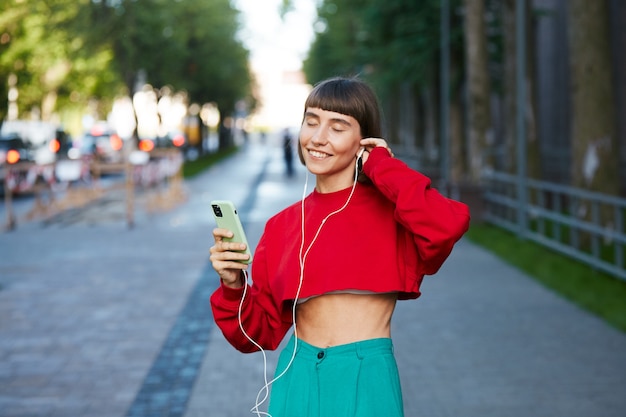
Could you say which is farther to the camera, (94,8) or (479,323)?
(94,8)

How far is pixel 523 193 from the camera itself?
54.9 feet

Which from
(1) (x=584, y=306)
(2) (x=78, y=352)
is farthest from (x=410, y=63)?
(2) (x=78, y=352)

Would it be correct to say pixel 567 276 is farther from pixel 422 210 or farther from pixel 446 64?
pixel 446 64

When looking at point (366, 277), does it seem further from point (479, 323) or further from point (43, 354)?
point (479, 323)

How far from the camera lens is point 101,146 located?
44.4 m

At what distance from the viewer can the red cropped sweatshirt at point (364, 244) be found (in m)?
2.95

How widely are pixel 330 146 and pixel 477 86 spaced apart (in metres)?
18.2

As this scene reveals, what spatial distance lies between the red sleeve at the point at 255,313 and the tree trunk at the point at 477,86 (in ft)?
58.5

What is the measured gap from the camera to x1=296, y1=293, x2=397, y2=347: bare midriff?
3080mm

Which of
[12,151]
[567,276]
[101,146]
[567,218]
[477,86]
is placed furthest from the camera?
[101,146]

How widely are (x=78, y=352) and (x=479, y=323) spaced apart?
11.3ft

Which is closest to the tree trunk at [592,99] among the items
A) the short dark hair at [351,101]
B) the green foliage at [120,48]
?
the short dark hair at [351,101]

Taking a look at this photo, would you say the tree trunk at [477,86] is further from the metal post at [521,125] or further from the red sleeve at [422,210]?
the red sleeve at [422,210]

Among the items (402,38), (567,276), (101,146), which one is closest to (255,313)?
(567,276)
